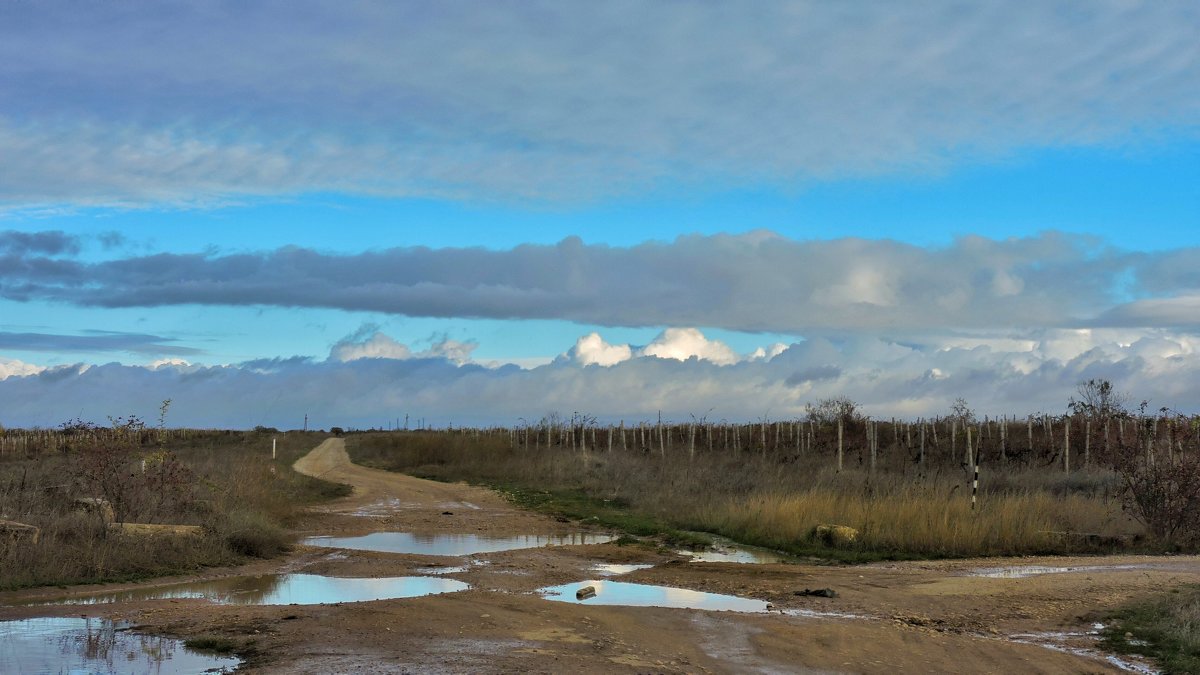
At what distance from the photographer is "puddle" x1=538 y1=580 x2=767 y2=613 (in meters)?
12.5

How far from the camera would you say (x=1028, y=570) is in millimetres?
16000

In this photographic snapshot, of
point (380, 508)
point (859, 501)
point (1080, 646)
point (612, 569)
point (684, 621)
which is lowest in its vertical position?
point (380, 508)

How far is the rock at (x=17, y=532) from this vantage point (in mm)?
14156

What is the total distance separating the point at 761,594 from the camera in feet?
43.8

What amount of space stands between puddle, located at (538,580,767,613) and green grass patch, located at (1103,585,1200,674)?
157 inches

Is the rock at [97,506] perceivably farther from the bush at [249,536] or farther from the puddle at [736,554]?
the puddle at [736,554]

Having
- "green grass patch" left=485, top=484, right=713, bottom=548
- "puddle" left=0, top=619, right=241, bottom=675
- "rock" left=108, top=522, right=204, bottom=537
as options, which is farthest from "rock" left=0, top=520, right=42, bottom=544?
"green grass patch" left=485, top=484, right=713, bottom=548

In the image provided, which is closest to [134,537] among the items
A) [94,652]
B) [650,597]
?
[94,652]

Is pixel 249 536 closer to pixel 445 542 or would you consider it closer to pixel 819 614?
pixel 445 542

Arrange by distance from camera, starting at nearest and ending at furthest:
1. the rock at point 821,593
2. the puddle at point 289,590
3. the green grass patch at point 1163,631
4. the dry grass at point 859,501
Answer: the green grass patch at point 1163,631
the puddle at point 289,590
the rock at point 821,593
the dry grass at point 859,501

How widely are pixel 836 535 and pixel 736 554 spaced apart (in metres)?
2.02

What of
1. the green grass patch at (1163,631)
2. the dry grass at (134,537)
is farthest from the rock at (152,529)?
the green grass patch at (1163,631)

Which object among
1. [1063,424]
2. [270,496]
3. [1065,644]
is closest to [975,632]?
[1065,644]

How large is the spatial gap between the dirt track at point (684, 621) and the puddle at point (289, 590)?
22.4 inches
